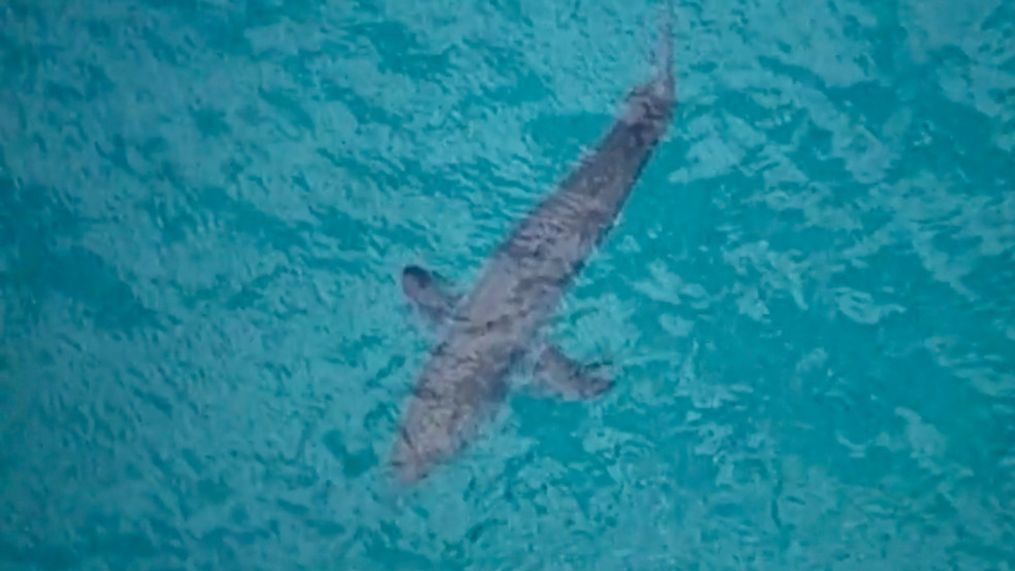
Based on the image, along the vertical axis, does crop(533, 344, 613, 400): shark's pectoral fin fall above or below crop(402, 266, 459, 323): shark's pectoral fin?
below

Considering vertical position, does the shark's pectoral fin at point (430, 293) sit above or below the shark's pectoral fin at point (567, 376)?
above
